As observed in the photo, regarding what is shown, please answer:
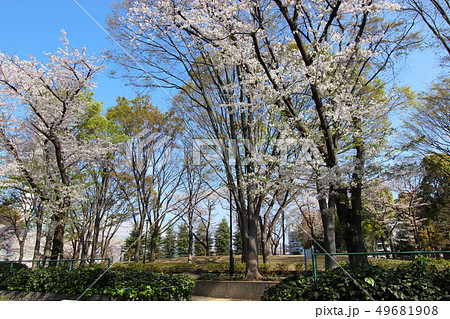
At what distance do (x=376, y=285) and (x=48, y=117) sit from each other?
13429 millimetres

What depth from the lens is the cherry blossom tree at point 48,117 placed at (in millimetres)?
11117

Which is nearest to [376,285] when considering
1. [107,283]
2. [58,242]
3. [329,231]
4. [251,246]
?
[329,231]

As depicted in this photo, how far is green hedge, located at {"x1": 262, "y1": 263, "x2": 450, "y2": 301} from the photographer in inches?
160

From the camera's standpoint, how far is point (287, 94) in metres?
6.88

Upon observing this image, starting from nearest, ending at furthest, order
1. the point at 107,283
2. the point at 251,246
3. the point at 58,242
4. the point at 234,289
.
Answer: the point at 107,283, the point at 234,289, the point at 251,246, the point at 58,242

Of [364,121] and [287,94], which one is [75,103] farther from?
[364,121]

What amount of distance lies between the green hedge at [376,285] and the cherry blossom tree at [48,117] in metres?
10.8

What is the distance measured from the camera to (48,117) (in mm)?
11969

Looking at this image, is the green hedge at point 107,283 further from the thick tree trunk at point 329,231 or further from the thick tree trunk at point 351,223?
the thick tree trunk at point 351,223

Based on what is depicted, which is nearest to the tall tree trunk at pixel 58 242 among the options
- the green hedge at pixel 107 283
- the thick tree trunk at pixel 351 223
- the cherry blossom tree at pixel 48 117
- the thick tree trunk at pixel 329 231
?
the cherry blossom tree at pixel 48 117

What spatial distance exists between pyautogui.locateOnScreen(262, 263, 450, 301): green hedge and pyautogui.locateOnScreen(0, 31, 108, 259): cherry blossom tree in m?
10.8

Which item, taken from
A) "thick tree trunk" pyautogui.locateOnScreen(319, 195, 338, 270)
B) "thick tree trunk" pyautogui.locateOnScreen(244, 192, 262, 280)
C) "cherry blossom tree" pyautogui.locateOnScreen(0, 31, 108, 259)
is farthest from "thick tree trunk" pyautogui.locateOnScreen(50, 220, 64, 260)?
"thick tree trunk" pyautogui.locateOnScreen(319, 195, 338, 270)

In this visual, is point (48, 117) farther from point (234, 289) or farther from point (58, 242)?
point (234, 289)
